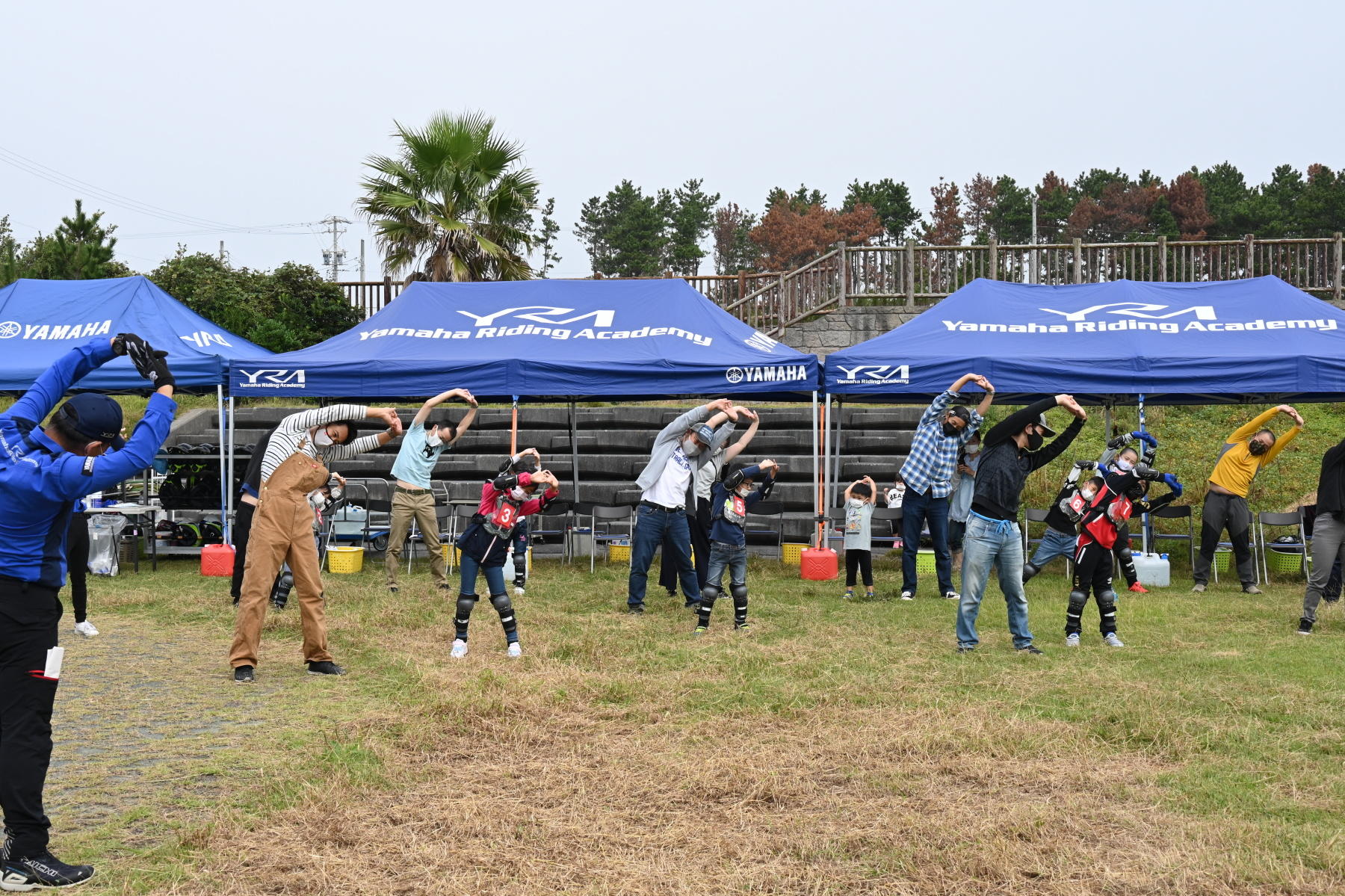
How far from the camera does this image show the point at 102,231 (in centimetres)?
3077

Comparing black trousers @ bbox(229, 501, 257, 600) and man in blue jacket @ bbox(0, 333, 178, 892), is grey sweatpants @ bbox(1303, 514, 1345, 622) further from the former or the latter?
man in blue jacket @ bbox(0, 333, 178, 892)

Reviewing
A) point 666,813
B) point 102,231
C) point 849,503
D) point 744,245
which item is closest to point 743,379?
point 849,503

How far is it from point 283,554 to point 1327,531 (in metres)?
8.01

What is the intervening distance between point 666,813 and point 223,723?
297 centimetres

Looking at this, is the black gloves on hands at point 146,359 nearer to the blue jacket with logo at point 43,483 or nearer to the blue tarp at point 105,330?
the blue jacket with logo at point 43,483

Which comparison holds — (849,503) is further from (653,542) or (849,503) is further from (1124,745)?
(1124,745)

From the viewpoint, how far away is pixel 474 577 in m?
8.30

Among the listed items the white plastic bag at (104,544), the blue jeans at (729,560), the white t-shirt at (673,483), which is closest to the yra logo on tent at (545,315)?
the white t-shirt at (673,483)

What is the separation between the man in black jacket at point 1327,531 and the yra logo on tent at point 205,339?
11842mm

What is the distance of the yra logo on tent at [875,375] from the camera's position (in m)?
12.3

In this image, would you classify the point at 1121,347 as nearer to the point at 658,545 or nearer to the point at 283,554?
the point at 658,545

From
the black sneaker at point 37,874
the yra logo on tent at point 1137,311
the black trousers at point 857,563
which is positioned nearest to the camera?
the black sneaker at point 37,874

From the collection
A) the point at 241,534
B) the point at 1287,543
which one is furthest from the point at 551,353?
the point at 1287,543

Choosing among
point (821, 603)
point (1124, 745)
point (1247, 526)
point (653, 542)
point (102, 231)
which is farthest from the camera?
point (102, 231)
